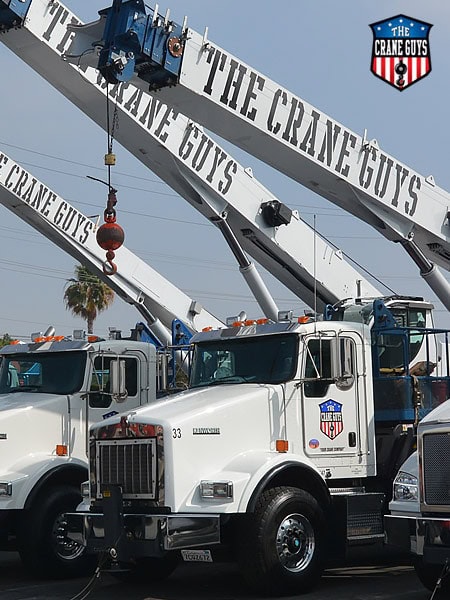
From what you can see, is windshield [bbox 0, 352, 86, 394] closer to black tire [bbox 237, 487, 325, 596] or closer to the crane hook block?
the crane hook block

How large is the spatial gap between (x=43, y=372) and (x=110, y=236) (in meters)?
1.89

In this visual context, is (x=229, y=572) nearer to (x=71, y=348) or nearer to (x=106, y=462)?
(x=106, y=462)

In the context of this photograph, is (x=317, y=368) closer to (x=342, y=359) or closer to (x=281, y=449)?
(x=342, y=359)

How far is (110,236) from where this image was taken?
41.9 ft

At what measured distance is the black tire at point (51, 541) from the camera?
11125 millimetres

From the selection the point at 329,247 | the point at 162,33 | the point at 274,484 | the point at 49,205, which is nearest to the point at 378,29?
the point at 162,33

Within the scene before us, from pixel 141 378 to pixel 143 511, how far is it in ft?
9.91

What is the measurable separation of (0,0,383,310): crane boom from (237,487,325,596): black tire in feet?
18.5

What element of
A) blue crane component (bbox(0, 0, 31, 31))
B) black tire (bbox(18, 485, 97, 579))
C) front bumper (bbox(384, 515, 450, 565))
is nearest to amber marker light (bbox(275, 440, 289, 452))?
front bumper (bbox(384, 515, 450, 565))

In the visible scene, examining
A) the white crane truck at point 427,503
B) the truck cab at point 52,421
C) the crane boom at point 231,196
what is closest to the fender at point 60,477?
the truck cab at point 52,421

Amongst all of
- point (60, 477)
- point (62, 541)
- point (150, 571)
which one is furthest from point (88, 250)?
point (150, 571)

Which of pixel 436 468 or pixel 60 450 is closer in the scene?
pixel 436 468

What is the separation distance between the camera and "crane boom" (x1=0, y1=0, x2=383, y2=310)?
15.3 meters

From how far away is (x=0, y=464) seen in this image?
1144cm
